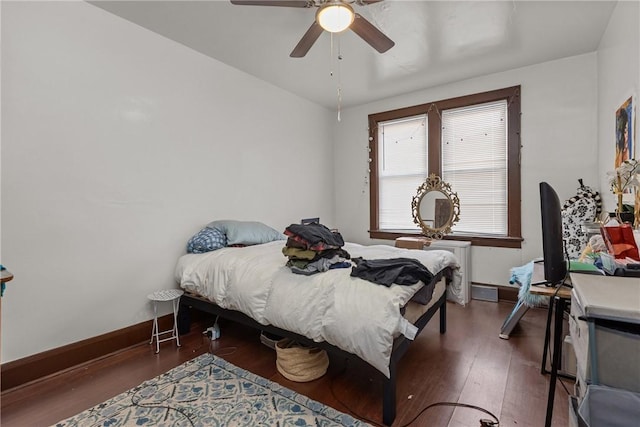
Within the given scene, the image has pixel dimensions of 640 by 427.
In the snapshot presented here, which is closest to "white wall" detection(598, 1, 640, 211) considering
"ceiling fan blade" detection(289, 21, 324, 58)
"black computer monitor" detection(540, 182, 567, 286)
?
"black computer monitor" detection(540, 182, 567, 286)

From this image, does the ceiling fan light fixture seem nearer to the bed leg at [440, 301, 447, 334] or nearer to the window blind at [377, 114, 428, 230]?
the bed leg at [440, 301, 447, 334]

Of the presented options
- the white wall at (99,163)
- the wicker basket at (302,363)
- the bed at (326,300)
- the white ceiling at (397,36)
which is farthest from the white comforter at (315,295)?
the white ceiling at (397,36)

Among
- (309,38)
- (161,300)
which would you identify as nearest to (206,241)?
(161,300)

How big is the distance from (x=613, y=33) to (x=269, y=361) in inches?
149

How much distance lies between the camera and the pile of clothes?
6.39 feet

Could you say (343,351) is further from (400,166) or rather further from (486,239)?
(400,166)

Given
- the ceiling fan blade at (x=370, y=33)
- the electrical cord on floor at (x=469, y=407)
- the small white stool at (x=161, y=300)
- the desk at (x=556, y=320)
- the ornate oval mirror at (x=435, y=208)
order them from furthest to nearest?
the ornate oval mirror at (x=435, y=208), the small white stool at (x=161, y=300), the ceiling fan blade at (x=370, y=33), the electrical cord on floor at (x=469, y=407), the desk at (x=556, y=320)

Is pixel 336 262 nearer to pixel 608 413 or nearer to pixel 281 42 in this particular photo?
pixel 608 413

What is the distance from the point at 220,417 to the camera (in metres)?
1.58

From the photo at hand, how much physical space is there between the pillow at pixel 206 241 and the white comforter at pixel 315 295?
0.10 m

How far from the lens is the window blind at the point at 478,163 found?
3.47 m

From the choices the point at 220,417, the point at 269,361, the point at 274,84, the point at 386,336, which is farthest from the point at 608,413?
the point at 274,84

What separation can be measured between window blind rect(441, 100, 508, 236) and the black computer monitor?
7.28ft

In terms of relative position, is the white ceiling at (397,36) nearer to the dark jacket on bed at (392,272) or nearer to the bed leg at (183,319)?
the dark jacket on bed at (392,272)
